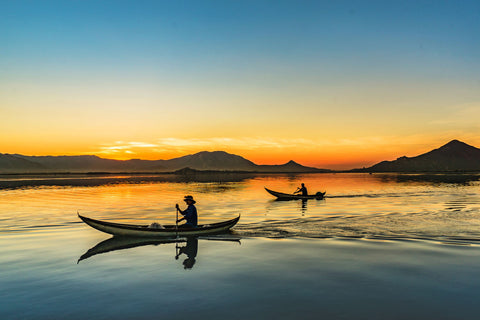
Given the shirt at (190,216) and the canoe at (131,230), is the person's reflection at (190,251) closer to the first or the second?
the canoe at (131,230)

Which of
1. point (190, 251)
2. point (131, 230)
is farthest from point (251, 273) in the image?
point (131, 230)

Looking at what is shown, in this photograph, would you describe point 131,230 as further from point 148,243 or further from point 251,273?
point 251,273

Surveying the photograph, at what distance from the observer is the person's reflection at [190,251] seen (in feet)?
55.5

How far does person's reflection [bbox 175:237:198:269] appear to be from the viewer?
16923 mm

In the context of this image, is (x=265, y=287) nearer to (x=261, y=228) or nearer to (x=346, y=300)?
(x=346, y=300)

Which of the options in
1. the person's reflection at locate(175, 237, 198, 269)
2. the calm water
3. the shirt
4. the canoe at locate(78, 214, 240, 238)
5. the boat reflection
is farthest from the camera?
the shirt

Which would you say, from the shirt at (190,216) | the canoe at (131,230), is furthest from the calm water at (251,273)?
the shirt at (190,216)

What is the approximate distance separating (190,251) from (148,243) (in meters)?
3.91

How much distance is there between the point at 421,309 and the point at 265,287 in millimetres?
5622

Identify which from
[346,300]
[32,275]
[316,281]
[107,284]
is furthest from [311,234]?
[32,275]

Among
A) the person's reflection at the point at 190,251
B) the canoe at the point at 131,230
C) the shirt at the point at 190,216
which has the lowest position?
the person's reflection at the point at 190,251

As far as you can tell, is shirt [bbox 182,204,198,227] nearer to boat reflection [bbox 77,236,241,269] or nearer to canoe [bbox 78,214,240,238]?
canoe [bbox 78,214,240,238]

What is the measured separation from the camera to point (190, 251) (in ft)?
65.6

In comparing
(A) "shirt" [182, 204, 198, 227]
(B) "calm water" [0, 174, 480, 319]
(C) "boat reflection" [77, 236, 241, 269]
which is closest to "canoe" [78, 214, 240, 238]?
(C) "boat reflection" [77, 236, 241, 269]
